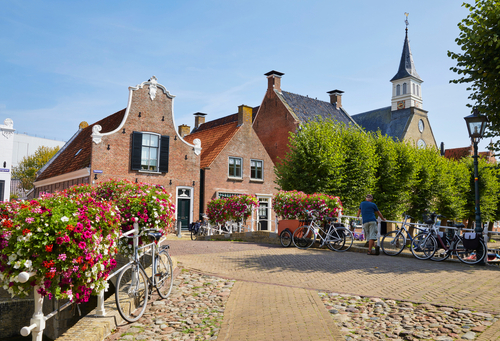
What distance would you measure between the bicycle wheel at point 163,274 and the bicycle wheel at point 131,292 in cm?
47

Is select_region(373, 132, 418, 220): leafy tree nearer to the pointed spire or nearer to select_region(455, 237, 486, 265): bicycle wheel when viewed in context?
select_region(455, 237, 486, 265): bicycle wheel

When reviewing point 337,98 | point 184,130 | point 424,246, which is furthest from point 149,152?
point 337,98

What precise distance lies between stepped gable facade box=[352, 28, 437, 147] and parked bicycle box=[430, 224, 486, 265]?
26.3 metres

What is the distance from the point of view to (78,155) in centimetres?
2294

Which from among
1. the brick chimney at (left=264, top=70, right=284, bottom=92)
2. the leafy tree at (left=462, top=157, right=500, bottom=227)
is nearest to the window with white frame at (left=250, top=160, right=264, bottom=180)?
the brick chimney at (left=264, top=70, right=284, bottom=92)

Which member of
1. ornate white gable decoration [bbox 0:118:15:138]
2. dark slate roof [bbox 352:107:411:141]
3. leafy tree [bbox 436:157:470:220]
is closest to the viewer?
ornate white gable decoration [bbox 0:118:15:138]

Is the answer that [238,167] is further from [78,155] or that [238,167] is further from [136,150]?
[78,155]

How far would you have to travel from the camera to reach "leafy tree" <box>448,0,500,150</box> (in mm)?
10039

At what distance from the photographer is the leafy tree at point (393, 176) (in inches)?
886

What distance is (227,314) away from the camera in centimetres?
532

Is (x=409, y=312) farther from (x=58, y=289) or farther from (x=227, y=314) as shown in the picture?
(x=58, y=289)

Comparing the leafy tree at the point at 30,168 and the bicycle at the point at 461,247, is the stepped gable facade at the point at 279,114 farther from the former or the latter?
the leafy tree at the point at 30,168

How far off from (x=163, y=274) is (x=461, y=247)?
8.39 m

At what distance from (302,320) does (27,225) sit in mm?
3376
